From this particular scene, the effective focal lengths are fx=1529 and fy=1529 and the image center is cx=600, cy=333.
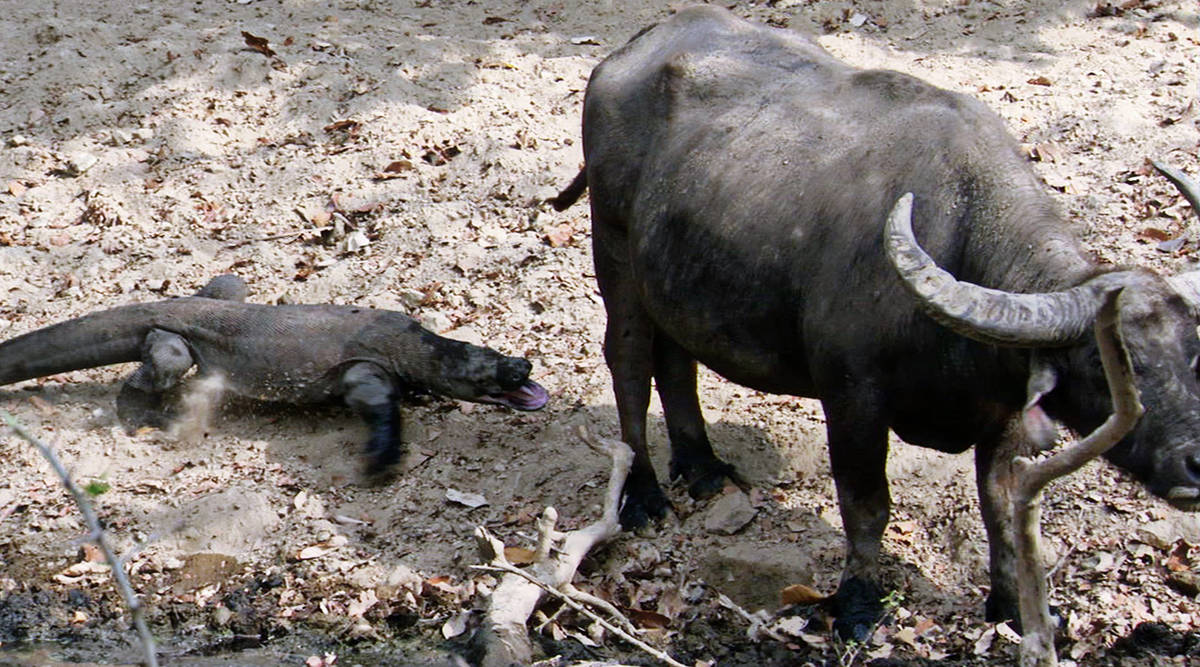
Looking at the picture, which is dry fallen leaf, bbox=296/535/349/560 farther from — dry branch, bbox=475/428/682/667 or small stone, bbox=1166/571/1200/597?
small stone, bbox=1166/571/1200/597

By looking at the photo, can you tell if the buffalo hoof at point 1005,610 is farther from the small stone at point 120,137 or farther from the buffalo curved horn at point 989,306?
the small stone at point 120,137

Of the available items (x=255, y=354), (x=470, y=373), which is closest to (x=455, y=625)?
(x=470, y=373)

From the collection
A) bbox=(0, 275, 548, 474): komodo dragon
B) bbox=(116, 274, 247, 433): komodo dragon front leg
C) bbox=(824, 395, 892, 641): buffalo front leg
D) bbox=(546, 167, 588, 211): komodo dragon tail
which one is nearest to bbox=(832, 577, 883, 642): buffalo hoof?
bbox=(824, 395, 892, 641): buffalo front leg

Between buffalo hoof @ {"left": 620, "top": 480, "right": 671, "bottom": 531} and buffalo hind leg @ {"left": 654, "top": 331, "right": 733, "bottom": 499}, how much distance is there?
0.19 meters

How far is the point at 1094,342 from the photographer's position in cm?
516

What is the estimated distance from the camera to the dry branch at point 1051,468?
4.11 metres

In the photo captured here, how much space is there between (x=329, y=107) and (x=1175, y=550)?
6.90 m

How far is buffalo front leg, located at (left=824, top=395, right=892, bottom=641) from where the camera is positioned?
243 inches

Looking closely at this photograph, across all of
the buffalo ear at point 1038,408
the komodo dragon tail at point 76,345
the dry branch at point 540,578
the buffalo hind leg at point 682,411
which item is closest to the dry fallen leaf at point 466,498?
the dry branch at point 540,578

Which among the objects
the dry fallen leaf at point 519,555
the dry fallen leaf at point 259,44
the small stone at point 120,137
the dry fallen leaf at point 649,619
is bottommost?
the dry fallen leaf at point 649,619

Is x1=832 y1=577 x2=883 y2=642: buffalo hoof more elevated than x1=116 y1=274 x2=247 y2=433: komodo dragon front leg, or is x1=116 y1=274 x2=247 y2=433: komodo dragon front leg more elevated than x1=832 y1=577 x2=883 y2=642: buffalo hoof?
x1=832 y1=577 x2=883 y2=642: buffalo hoof

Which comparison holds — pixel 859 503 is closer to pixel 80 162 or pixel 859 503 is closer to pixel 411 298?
pixel 411 298

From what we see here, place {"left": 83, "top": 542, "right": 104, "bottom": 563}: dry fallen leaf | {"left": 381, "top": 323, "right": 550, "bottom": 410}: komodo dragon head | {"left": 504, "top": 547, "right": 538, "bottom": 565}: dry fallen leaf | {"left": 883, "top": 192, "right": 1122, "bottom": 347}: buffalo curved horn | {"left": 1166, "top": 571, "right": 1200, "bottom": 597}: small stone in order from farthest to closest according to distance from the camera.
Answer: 1. {"left": 381, "top": 323, "right": 550, "bottom": 410}: komodo dragon head
2. {"left": 83, "top": 542, "right": 104, "bottom": 563}: dry fallen leaf
3. {"left": 504, "top": 547, "right": 538, "bottom": 565}: dry fallen leaf
4. {"left": 1166, "top": 571, "right": 1200, "bottom": 597}: small stone
5. {"left": 883, "top": 192, "right": 1122, "bottom": 347}: buffalo curved horn

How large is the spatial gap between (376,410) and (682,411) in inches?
72.2
